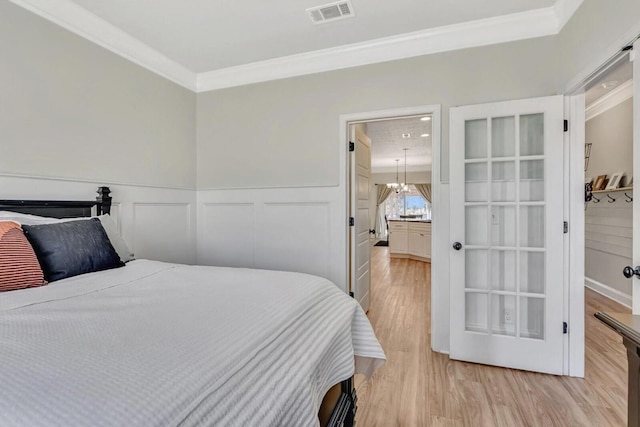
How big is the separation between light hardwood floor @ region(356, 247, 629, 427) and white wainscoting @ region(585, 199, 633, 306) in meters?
1.20

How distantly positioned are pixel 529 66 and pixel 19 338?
320cm

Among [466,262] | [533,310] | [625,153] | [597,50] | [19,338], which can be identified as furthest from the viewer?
[625,153]

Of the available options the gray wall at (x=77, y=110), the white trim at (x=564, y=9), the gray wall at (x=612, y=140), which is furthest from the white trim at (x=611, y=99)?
the gray wall at (x=77, y=110)

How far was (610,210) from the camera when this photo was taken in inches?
155

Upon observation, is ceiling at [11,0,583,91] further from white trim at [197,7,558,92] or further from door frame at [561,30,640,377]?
door frame at [561,30,640,377]

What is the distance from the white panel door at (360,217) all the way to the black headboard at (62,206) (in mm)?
2094

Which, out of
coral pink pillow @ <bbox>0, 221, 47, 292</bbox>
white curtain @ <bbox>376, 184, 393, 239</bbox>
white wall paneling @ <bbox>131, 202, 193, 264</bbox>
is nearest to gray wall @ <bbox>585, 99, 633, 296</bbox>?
white wall paneling @ <bbox>131, 202, 193, 264</bbox>

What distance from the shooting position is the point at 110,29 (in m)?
2.45

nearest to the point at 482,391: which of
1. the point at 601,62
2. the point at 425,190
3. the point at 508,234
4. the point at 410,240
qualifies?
the point at 508,234

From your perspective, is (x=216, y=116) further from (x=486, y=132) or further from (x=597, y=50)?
(x=597, y=50)

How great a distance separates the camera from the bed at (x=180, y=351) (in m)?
0.55

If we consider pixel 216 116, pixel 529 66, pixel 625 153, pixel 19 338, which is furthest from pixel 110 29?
pixel 625 153

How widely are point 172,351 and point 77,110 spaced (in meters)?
2.35

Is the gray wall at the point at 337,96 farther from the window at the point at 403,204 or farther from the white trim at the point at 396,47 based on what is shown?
the window at the point at 403,204
